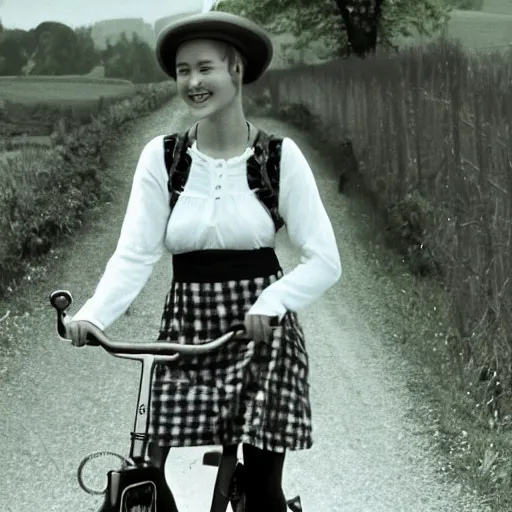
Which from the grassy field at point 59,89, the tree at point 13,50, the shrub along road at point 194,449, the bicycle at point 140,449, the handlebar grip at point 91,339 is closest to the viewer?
the bicycle at point 140,449

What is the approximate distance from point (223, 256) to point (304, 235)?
21 cm

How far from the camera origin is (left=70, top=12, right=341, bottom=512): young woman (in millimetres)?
2547

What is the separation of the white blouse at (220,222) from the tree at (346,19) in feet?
22.4

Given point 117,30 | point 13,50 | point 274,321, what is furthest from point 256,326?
point 13,50

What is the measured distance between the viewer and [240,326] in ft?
7.98

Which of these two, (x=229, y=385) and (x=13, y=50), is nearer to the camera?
(x=229, y=385)

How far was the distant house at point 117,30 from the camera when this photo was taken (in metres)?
6.80

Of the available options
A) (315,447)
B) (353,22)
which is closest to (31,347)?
(315,447)

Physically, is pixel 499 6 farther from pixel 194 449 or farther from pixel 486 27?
pixel 194 449

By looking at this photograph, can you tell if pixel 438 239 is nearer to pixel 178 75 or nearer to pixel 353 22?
pixel 353 22

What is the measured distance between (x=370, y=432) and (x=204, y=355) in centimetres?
249

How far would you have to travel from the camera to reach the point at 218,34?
8.38ft

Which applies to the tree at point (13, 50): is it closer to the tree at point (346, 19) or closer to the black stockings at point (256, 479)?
the tree at point (346, 19)

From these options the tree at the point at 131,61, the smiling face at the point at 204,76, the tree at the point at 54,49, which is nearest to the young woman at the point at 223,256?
the smiling face at the point at 204,76
